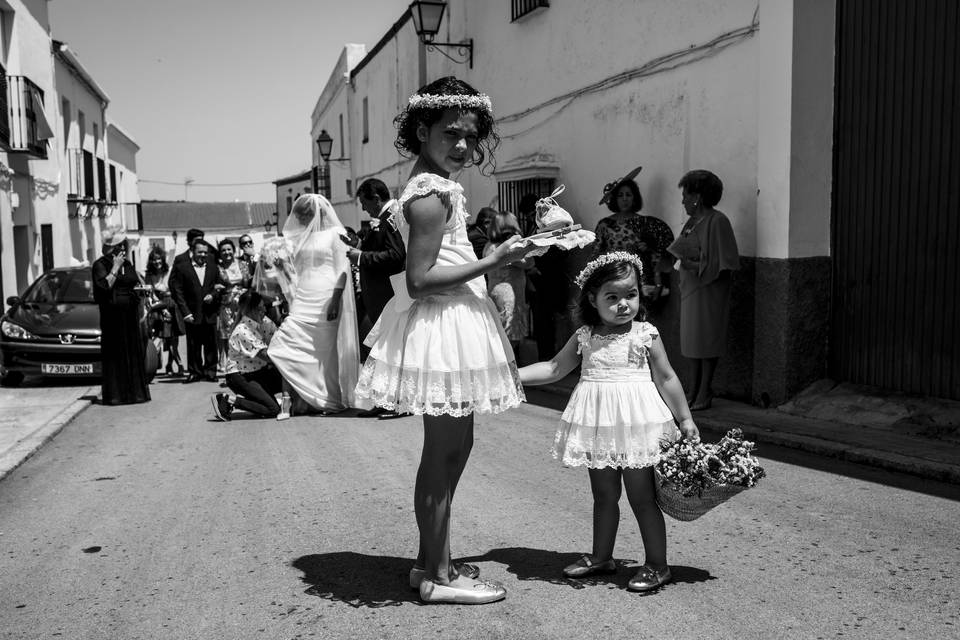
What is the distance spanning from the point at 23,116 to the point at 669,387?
54.6ft

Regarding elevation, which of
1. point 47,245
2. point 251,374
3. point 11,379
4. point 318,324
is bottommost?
point 11,379

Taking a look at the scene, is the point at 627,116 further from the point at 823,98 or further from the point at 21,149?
the point at 21,149

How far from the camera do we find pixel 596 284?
4027 millimetres

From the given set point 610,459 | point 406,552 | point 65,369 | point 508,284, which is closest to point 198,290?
point 65,369

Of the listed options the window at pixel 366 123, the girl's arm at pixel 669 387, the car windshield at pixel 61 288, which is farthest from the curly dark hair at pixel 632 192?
the window at pixel 366 123

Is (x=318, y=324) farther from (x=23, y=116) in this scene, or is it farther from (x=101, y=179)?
(x=101, y=179)

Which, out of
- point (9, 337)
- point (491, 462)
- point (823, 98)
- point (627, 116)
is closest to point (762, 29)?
point (823, 98)

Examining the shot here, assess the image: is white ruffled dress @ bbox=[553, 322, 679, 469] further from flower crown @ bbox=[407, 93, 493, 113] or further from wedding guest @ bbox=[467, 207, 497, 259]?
wedding guest @ bbox=[467, 207, 497, 259]

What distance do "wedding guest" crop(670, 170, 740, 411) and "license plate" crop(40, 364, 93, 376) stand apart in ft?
24.5

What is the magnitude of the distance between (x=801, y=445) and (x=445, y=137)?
4174 millimetres

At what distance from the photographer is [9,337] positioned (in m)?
12.0

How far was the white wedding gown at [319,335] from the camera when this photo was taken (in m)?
8.87

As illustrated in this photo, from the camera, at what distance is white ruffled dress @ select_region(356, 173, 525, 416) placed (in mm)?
3625

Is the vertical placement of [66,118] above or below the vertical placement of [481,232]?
above
